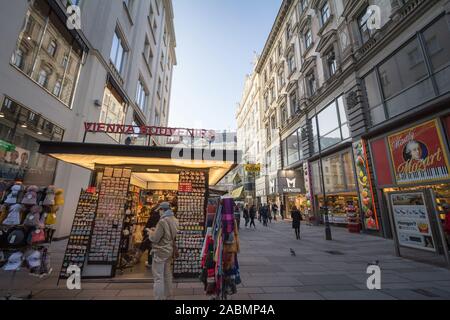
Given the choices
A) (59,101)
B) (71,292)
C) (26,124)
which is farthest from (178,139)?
(59,101)

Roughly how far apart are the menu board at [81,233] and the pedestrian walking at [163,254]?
2777 millimetres

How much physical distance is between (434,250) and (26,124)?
15.6 metres

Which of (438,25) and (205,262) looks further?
(438,25)

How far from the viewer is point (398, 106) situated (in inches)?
455

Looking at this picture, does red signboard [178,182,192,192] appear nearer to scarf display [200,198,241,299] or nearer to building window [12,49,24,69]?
scarf display [200,198,241,299]

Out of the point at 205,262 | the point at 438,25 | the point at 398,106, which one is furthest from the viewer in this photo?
the point at 398,106

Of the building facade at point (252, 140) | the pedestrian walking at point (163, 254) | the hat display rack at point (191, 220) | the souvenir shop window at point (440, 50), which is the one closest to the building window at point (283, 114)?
the building facade at point (252, 140)

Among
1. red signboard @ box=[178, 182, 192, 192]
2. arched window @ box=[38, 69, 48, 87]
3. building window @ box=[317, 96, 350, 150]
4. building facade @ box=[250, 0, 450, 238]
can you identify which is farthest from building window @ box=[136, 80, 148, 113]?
building window @ box=[317, 96, 350, 150]

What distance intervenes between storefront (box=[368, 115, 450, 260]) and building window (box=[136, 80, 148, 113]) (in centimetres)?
1981

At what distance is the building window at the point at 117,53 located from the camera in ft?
49.1

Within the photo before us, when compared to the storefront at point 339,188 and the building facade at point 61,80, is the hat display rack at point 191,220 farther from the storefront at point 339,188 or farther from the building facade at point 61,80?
the storefront at point 339,188

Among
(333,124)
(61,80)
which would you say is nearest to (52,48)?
(61,80)

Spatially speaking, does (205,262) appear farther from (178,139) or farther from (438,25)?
(438,25)

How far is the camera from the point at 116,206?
6027mm
